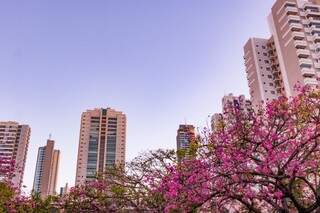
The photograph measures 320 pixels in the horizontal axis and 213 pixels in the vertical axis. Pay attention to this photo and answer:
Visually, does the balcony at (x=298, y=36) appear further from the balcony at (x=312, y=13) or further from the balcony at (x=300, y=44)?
the balcony at (x=312, y=13)

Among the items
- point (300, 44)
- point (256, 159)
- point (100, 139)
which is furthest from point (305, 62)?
point (100, 139)

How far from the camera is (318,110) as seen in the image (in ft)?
38.0

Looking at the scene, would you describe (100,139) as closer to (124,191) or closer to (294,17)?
(294,17)

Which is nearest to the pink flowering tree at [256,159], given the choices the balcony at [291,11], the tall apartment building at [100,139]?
the balcony at [291,11]

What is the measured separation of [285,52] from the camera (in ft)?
228

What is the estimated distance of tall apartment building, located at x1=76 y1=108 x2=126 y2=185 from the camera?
5625 inches

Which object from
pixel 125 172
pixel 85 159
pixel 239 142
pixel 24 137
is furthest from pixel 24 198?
pixel 24 137

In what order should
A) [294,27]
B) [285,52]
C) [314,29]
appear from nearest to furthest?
[294,27]
[285,52]
[314,29]

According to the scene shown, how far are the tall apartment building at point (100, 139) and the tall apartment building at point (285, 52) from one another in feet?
258

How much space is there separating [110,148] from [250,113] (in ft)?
456

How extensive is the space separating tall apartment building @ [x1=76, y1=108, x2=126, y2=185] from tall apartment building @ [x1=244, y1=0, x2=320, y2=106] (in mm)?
78739

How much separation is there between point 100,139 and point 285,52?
94159 millimetres

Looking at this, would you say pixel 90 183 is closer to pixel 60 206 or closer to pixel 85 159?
pixel 60 206

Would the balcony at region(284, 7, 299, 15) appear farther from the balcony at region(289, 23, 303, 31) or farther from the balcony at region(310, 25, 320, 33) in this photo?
the balcony at region(310, 25, 320, 33)
